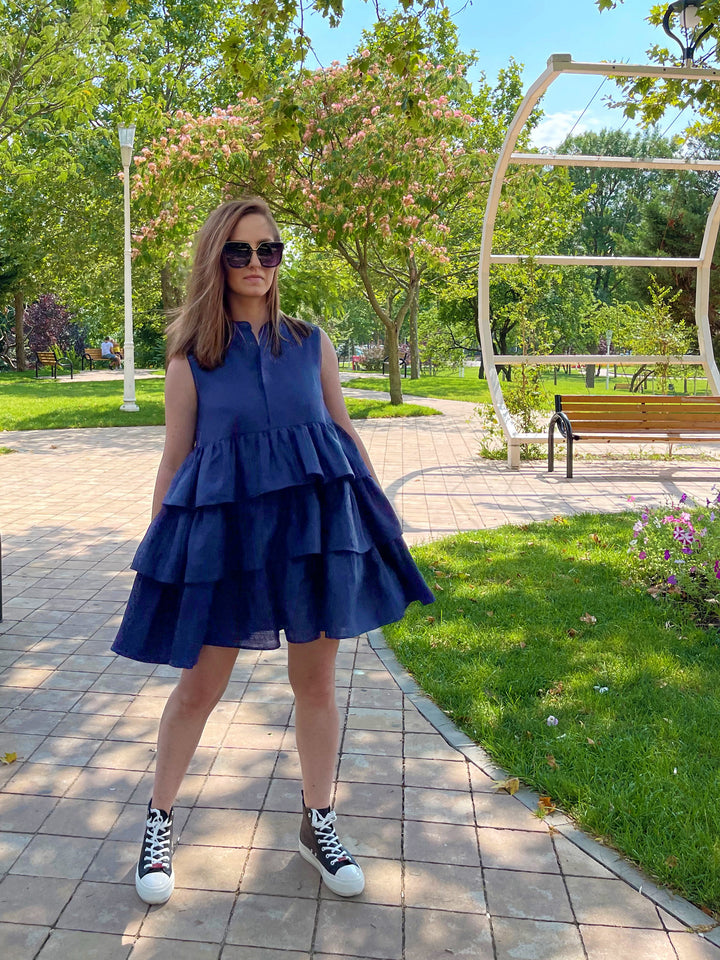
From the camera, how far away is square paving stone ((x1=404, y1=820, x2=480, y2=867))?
2742mm

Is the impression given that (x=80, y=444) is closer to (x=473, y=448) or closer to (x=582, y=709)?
(x=473, y=448)

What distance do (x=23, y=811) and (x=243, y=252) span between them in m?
1.94

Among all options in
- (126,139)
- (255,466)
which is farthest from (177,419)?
(126,139)

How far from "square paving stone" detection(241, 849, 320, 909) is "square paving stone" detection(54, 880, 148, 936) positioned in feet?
1.00

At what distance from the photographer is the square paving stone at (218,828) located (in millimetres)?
2811

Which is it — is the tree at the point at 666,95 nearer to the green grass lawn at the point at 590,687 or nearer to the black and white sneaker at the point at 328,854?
the green grass lawn at the point at 590,687

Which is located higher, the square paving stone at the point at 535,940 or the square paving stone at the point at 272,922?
the square paving stone at the point at 272,922

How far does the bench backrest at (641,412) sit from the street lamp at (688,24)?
3688 mm

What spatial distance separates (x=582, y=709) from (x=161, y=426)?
42.5 feet

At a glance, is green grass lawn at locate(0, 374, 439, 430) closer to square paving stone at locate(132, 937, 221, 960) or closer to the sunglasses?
the sunglasses

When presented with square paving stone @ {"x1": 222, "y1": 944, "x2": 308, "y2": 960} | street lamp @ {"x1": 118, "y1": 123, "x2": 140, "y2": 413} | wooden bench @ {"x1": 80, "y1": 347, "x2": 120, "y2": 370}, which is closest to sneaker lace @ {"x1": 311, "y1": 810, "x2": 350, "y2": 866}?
square paving stone @ {"x1": 222, "y1": 944, "x2": 308, "y2": 960}

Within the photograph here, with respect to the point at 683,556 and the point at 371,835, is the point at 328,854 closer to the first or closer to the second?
the point at 371,835

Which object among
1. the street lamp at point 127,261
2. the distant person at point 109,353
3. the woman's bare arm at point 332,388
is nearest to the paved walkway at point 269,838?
the woman's bare arm at point 332,388

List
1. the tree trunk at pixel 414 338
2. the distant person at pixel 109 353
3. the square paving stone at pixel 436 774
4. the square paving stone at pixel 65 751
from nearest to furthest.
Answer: the square paving stone at pixel 436 774 → the square paving stone at pixel 65 751 → the tree trunk at pixel 414 338 → the distant person at pixel 109 353
